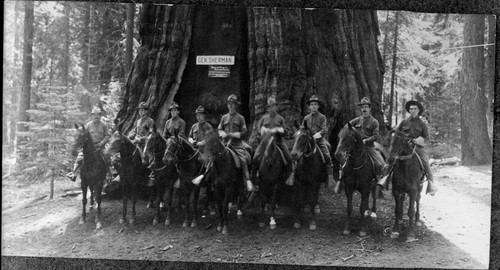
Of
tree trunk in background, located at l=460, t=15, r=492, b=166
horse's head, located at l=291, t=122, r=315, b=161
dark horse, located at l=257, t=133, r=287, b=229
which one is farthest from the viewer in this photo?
tree trunk in background, located at l=460, t=15, r=492, b=166

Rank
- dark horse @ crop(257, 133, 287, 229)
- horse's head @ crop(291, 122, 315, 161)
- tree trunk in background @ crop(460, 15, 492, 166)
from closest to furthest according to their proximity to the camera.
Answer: horse's head @ crop(291, 122, 315, 161) < dark horse @ crop(257, 133, 287, 229) < tree trunk in background @ crop(460, 15, 492, 166)

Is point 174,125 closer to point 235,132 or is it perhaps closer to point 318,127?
point 235,132

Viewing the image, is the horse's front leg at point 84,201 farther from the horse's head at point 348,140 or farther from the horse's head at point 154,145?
the horse's head at point 348,140

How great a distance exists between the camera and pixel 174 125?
12.6 ft

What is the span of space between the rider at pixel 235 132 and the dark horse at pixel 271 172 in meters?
0.12

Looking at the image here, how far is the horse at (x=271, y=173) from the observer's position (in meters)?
3.76

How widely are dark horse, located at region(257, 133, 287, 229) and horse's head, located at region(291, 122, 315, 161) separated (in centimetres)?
14

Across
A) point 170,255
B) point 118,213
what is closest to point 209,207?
point 170,255

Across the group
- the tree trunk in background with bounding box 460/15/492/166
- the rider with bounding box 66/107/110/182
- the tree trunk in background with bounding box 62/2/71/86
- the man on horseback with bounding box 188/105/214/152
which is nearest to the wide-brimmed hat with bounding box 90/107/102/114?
the rider with bounding box 66/107/110/182

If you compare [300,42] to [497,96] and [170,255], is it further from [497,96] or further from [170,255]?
[170,255]

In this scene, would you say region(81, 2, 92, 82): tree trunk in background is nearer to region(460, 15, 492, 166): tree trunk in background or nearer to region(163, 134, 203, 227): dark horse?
region(163, 134, 203, 227): dark horse

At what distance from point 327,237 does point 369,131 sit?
93cm

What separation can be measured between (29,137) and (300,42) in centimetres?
240

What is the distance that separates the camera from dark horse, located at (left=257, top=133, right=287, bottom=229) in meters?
3.76
